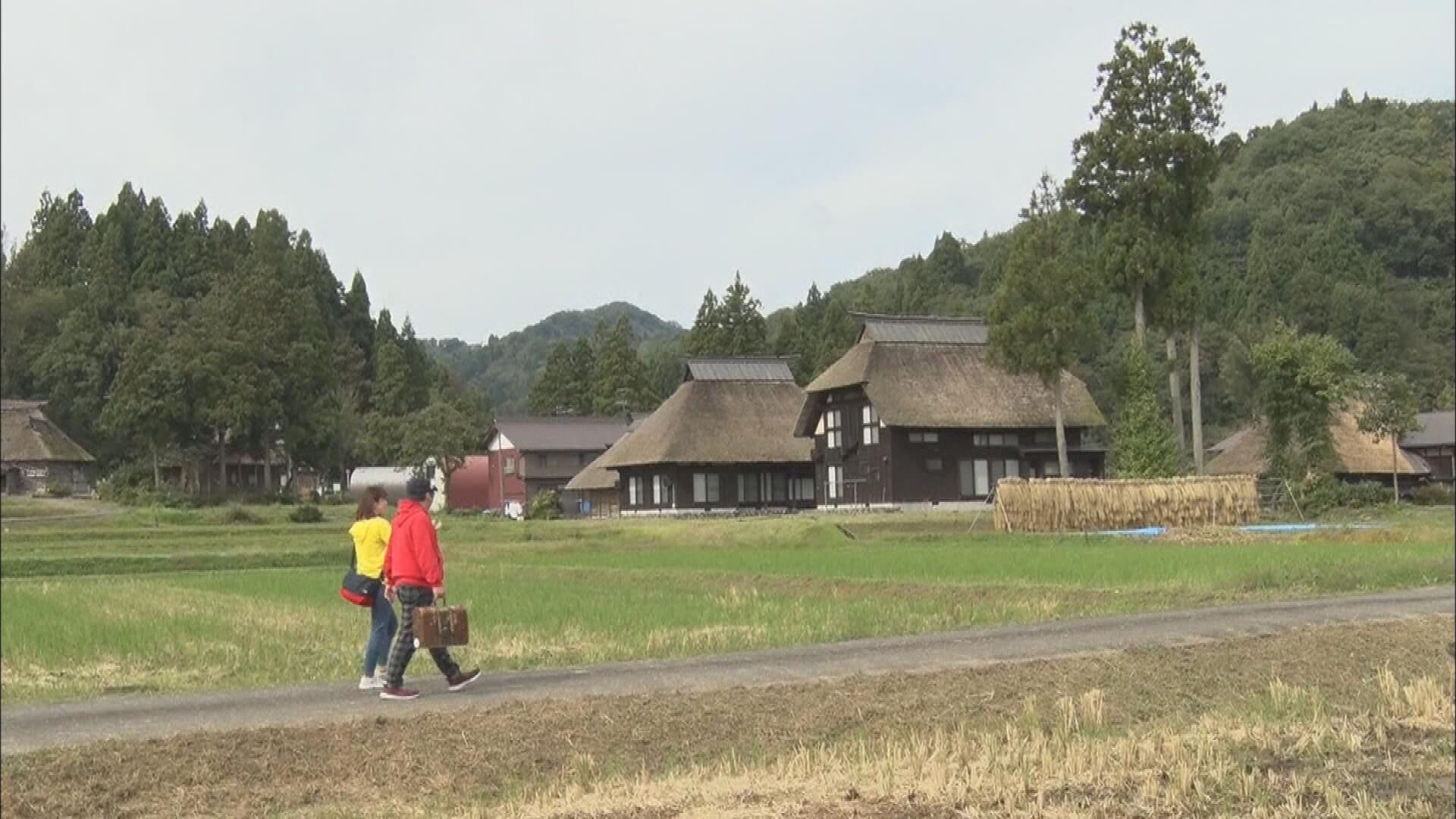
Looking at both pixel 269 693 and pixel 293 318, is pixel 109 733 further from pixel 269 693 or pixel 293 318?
pixel 293 318

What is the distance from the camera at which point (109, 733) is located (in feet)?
26.3

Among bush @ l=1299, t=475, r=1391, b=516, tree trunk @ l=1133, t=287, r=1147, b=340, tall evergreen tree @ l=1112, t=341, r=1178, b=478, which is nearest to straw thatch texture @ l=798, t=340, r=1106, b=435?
tree trunk @ l=1133, t=287, r=1147, b=340

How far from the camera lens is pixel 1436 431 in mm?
55000

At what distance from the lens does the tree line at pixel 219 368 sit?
147 ft

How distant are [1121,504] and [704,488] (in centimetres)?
2145

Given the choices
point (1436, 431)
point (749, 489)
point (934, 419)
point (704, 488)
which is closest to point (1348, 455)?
point (1436, 431)

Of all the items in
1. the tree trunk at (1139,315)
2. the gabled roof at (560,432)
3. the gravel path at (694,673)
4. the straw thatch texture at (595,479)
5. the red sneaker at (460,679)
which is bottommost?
the gravel path at (694,673)

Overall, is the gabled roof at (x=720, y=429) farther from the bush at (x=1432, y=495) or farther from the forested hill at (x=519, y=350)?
the forested hill at (x=519, y=350)

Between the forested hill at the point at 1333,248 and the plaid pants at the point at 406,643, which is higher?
the forested hill at the point at 1333,248

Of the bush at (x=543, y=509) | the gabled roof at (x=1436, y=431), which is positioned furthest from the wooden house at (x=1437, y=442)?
the bush at (x=543, y=509)

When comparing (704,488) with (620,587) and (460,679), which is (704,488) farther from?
(460,679)

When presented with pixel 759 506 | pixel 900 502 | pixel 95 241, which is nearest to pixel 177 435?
pixel 95 241

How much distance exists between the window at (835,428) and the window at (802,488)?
13.3 ft

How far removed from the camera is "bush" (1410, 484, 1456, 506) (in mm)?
39156
